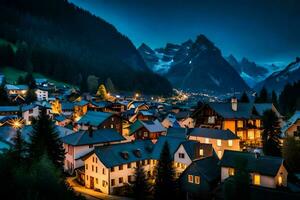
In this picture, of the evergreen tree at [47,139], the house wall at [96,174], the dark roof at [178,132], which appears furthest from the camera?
the dark roof at [178,132]

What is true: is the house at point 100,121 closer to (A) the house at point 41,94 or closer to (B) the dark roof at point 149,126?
Answer: (B) the dark roof at point 149,126

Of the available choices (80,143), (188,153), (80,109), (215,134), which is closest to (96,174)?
(80,143)

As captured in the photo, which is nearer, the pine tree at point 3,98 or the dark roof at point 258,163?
the dark roof at point 258,163

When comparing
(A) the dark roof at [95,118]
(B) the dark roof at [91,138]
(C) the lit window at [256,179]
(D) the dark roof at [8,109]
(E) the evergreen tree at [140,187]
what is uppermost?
(D) the dark roof at [8,109]

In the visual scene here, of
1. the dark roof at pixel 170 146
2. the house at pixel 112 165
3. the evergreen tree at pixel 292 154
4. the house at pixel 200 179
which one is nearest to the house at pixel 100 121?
the dark roof at pixel 170 146

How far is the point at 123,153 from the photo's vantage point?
46.8 metres

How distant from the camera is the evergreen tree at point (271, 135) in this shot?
160 feet

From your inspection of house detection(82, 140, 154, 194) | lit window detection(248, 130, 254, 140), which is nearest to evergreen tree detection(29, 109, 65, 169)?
house detection(82, 140, 154, 194)

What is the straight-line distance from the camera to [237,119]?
58.6 metres

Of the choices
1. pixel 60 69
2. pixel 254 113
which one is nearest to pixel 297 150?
pixel 254 113

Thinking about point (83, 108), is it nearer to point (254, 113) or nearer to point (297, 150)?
point (254, 113)

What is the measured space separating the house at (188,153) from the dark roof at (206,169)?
104 inches

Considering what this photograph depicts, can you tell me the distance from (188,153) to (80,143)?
18.4 metres

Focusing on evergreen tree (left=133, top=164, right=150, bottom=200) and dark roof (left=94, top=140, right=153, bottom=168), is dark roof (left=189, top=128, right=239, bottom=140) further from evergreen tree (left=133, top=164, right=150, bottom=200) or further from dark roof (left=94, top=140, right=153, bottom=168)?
evergreen tree (left=133, top=164, right=150, bottom=200)
